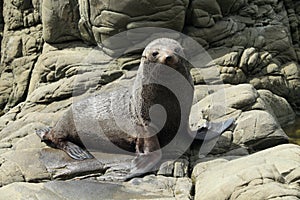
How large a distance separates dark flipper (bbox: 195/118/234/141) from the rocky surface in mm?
84

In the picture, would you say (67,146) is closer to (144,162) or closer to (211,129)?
(144,162)

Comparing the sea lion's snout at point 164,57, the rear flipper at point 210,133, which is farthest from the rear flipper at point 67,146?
the sea lion's snout at point 164,57

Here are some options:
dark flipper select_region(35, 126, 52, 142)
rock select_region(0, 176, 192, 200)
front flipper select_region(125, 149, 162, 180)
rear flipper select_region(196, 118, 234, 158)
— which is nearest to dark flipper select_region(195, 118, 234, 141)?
rear flipper select_region(196, 118, 234, 158)

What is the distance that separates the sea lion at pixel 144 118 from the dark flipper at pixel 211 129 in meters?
0.01

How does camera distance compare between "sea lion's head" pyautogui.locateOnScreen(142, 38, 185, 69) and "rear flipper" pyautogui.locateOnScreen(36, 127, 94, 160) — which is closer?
"sea lion's head" pyautogui.locateOnScreen(142, 38, 185, 69)

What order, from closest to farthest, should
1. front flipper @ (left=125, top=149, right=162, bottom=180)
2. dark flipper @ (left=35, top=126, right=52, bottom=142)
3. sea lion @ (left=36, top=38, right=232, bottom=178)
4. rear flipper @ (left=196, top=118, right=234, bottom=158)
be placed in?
1. front flipper @ (left=125, top=149, right=162, bottom=180)
2. sea lion @ (left=36, top=38, right=232, bottom=178)
3. rear flipper @ (left=196, top=118, right=234, bottom=158)
4. dark flipper @ (left=35, top=126, right=52, bottom=142)

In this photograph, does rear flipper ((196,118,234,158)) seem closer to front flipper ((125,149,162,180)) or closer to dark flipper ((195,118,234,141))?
dark flipper ((195,118,234,141))

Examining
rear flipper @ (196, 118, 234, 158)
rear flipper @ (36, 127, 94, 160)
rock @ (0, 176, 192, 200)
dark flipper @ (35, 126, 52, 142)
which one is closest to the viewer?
rock @ (0, 176, 192, 200)

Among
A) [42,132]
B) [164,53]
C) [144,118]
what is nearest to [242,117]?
[144,118]

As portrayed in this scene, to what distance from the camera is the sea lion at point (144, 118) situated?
570 centimetres

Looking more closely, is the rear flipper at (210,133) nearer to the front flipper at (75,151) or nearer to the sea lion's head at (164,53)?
the sea lion's head at (164,53)

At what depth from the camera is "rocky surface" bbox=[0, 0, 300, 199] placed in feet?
16.3

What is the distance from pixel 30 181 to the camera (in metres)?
5.69

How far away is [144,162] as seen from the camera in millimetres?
5586
